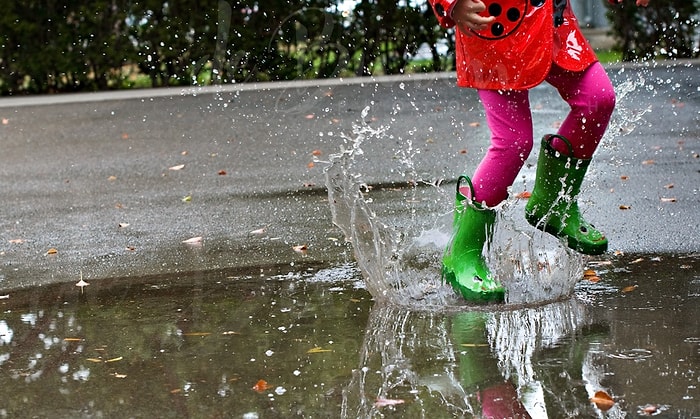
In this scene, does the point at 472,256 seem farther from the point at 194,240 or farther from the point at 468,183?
the point at 194,240

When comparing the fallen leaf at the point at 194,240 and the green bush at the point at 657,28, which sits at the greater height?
the fallen leaf at the point at 194,240

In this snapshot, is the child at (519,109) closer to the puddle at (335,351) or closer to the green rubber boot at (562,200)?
the green rubber boot at (562,200)

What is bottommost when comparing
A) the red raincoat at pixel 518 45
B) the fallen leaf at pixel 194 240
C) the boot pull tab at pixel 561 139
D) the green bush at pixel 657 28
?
the green bush at pixel 657 28

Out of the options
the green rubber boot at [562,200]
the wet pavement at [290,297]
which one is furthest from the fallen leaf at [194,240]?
the green rubber boot at [562,200]

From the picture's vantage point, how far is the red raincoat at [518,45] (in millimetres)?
4086

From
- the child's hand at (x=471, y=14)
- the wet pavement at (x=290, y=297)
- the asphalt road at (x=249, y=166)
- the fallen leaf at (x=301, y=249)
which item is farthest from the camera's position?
the asphalt road at (x=249, y=166)

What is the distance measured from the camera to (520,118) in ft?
14.0

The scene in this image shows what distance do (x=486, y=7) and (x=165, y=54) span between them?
1075 centimetres

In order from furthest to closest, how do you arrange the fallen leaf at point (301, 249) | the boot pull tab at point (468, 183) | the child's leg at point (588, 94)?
the fallen leaf at point (301, 249) < the boot pull tab at point (468, 183) < the child's leg at point (588, 94)

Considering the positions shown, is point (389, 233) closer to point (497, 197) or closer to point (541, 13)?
point (497, 197)

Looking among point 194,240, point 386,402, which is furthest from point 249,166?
point 386,402

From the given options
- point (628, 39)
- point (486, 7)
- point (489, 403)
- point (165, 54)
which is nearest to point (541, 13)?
point (486, 7)

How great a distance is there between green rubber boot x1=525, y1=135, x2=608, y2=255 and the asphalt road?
0.76m

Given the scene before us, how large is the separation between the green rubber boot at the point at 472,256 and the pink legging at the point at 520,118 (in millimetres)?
53
